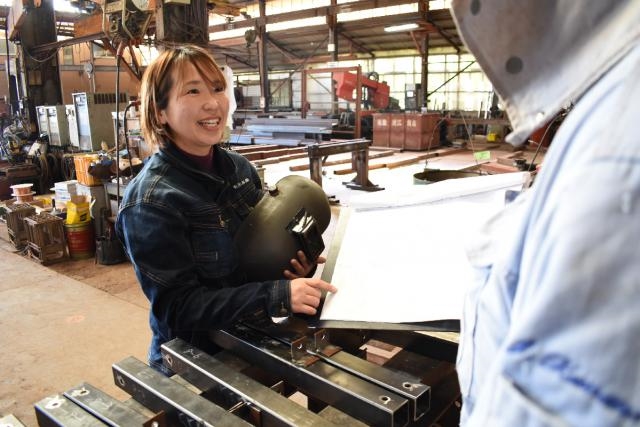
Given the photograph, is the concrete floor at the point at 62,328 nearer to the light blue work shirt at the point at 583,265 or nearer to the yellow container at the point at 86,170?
the yellow container at the point at 86,170

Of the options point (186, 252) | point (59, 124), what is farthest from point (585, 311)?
point (59, 124)

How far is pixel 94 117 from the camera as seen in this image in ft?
22.7

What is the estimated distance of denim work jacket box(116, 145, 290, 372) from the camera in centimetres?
107

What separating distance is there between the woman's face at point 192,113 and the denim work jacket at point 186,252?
56 mm

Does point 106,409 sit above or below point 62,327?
above

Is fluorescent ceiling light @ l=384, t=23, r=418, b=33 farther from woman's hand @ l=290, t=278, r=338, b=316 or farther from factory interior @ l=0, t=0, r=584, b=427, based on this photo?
woman's hand @ l=290, t=278, r=338, b=316

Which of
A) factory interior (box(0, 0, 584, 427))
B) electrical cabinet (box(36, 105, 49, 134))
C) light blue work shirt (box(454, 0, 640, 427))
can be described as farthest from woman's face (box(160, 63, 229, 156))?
electrical cabinet (box(36, 105, 49, 134))

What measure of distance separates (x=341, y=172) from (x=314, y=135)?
11.6 ft

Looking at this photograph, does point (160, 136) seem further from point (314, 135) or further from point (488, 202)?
point (314, 135)

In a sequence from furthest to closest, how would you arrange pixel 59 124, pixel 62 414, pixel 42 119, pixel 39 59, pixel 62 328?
1. pixel 39 59
2. pixel 42 119
3. pixel 59 124
4. pixel 62 328
5. pixel 62 414

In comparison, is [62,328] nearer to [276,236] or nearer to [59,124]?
[276,236]

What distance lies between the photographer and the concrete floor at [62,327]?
2.75m

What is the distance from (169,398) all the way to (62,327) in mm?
3008

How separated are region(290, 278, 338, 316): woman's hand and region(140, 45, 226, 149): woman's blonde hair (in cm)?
62
